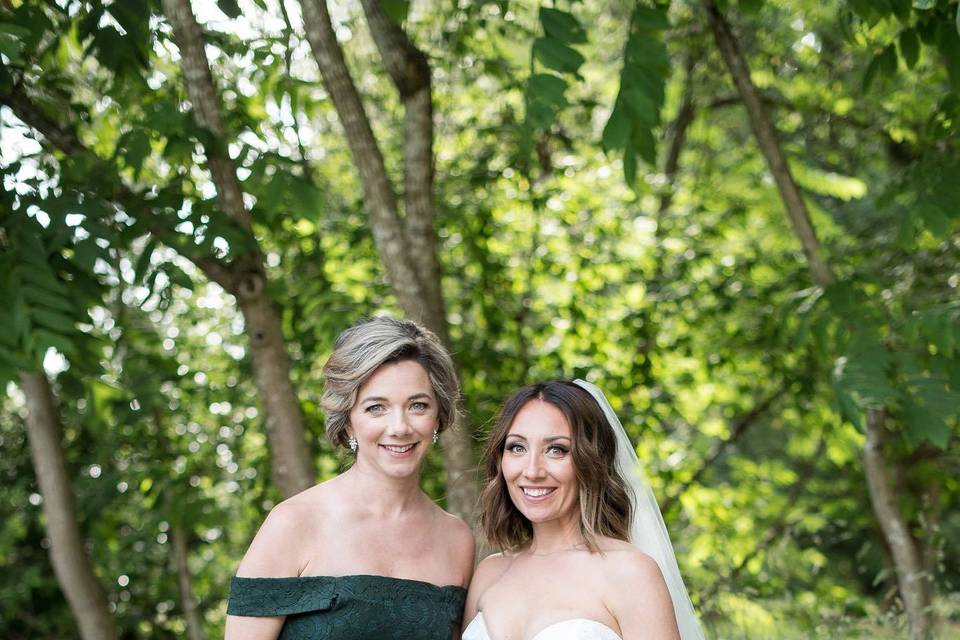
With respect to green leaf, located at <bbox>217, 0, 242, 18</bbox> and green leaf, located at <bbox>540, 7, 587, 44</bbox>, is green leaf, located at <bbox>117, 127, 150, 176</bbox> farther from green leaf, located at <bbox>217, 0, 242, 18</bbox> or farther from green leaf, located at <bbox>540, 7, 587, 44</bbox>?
green leaf, located at <bbox>540, 7, 587, 44</bbox>

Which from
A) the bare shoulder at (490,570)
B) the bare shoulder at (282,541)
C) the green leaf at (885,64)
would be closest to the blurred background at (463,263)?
the green leaf at (885,64)

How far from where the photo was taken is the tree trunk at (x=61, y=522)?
5.16m

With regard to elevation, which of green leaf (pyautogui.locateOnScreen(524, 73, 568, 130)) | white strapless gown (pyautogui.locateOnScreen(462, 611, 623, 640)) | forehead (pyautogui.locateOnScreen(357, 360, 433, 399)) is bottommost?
white strapless gown (pyautogui.locateOnScreen(462, 611, 623, 640))

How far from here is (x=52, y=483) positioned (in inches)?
206

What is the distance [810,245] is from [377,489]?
293 cm

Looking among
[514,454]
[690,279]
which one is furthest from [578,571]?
[690,279]

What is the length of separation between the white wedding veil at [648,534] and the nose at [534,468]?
1.00ft

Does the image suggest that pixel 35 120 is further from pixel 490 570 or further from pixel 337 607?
pixel 490 570

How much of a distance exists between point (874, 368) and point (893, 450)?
13.3ft

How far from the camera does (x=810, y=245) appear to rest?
529 cm

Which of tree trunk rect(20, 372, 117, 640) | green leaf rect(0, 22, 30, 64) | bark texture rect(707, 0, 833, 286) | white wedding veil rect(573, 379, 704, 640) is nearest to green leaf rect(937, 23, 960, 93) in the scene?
bark texture rect(707, 0, 833, 286)

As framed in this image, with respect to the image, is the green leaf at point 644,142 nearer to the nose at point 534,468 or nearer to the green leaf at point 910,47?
the nose at point 534,468

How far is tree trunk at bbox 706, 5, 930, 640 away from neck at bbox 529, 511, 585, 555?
8.26ft

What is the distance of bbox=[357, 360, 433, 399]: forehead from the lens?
3229 millimetres
